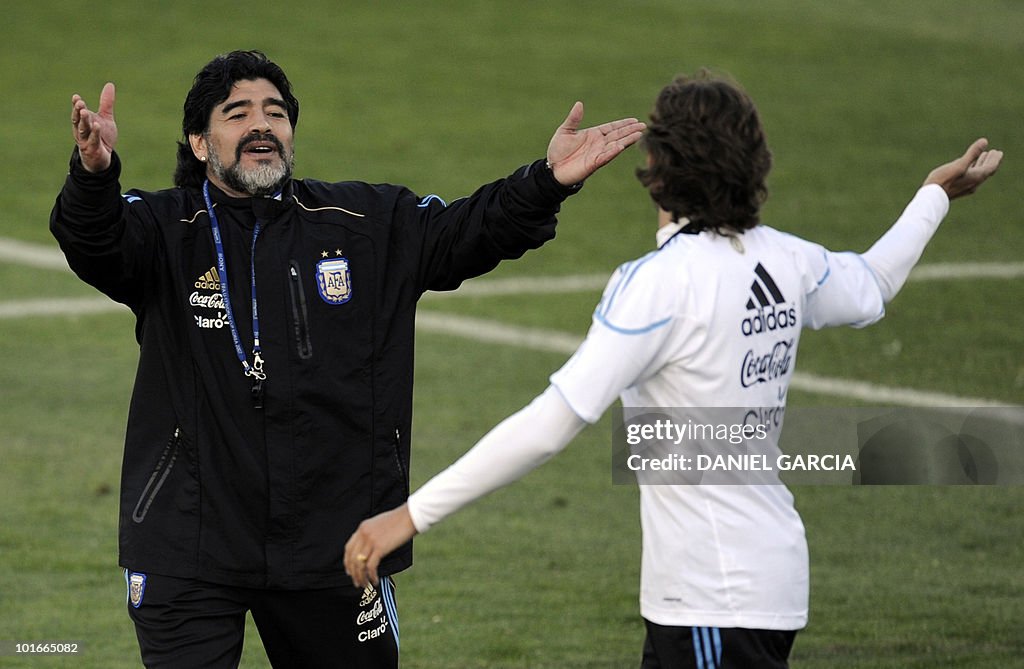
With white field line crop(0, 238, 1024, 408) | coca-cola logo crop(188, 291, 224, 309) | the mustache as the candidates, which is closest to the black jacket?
coca-cola logo crop(188, 291, 224, 309)

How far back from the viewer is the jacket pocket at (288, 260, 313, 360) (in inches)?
189

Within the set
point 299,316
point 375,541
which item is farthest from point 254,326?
point 375,541

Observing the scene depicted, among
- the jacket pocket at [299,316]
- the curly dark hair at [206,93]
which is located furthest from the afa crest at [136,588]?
the curly dark hair at [206,93]

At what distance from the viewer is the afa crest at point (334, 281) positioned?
15.9 feet

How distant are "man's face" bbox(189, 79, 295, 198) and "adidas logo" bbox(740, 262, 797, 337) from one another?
164 centimetres

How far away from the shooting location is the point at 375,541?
3893mm

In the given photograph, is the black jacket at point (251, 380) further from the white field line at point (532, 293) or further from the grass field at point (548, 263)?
the white field line at point (532, 293)

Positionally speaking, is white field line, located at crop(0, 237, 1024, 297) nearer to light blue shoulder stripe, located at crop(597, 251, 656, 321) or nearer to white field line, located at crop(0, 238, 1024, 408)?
white field line, located at crop(0, 238, 1024, 408)

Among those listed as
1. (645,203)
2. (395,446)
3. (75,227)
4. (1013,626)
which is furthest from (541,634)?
(645,203)

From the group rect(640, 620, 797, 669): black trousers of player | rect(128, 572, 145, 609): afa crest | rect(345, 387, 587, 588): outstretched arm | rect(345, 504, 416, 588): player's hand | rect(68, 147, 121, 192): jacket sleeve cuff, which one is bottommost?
rect(640, 620, 797, 669): black trousers of player

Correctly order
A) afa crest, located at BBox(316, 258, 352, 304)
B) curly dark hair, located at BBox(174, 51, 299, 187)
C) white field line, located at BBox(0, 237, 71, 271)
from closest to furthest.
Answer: afa crest, located at BBox(316, 258, 352, 304), curly dark hair, located at BBox(174, 51, 299, 187), white field line, located at BBox(0, 237, 71, 271)

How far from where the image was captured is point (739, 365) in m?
3.86

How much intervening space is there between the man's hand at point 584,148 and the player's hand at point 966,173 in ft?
2.86

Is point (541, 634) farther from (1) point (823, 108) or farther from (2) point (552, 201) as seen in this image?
(1) point (823, 108)
